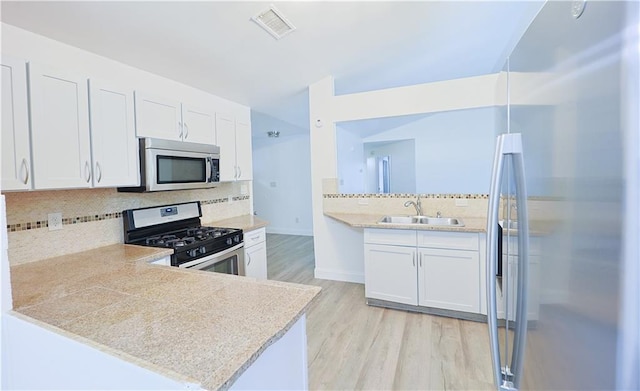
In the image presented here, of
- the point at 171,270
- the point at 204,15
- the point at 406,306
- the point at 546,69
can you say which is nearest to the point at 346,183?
the point at 406,306

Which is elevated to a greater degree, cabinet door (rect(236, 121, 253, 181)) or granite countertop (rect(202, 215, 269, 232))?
cabinet door (rect(236, 121, 253, 181))

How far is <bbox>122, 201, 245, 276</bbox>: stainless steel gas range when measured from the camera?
87.2 inches

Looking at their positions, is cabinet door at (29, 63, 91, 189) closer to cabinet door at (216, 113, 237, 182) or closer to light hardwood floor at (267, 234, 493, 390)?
cabinet door at (216, 113, 237, 182)

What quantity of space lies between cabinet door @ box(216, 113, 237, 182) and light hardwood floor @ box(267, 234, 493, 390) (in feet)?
5.69

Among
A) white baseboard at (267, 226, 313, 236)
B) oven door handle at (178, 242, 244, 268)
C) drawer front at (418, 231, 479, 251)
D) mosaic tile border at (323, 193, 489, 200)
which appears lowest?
A: white baseboard at (267, 226, 313, 236)

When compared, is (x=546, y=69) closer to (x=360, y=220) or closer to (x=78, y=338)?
(x=78, y=338)

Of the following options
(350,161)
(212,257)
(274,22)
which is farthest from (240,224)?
(350,161)

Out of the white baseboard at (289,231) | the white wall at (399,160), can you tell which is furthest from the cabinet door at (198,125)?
the white baseboard at (289,231)

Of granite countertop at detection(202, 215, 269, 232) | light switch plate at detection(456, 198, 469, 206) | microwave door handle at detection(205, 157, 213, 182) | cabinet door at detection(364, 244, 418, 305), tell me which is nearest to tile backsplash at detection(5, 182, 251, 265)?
microwave door handle at detection(205, 157, 213, 182)

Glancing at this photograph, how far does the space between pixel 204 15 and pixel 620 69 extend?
2441 mm

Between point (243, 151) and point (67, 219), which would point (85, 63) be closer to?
point (67, 219)

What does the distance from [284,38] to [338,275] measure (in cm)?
281

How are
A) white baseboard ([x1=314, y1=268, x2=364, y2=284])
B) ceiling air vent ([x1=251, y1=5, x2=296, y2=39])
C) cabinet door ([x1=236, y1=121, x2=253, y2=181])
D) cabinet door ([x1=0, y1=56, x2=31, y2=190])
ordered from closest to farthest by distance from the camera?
cabinet door ([x1=0, y1=56, x2=31, y2=190]) < ceiling air vent ([x1=251, y1=5, x2=296, y2=39]) < cabinet door ([x1=236, y1=121, x2=253, y2=181]) < white baseboard ([x1=314, y1=268, x2=364, y2=284])

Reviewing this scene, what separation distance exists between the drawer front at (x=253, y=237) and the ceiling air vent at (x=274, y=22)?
191 cm
